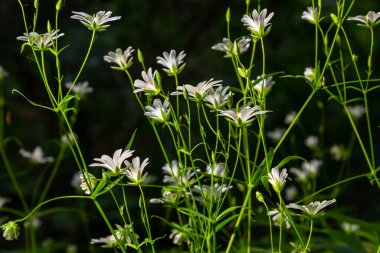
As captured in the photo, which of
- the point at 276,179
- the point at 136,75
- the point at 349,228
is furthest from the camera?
the point at 136,75

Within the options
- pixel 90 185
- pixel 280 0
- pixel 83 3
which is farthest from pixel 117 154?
pixel 280 0

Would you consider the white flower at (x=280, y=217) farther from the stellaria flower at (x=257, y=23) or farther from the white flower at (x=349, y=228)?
the white flower at (x=349, y=228)

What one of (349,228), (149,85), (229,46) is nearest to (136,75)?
(349,228)

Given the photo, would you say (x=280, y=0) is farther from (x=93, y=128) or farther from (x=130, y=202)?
(x=130, y=202)

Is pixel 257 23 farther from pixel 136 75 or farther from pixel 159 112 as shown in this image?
pixel 136 75

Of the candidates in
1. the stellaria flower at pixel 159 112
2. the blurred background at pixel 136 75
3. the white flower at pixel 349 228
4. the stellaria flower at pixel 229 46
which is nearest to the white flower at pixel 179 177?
the stellaria flower at pixel 159 112

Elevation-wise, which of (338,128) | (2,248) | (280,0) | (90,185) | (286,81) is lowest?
(2,248)

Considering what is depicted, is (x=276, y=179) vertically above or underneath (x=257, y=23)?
underneath

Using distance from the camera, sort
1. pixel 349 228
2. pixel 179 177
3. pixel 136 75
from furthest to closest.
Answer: pixel 136 75 < pixel 349 228 < pixel 179 177
